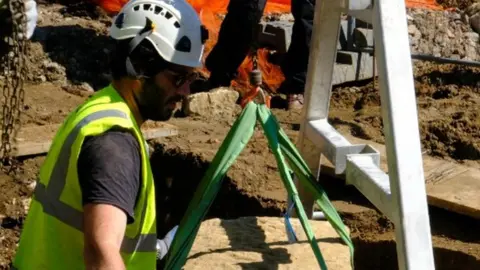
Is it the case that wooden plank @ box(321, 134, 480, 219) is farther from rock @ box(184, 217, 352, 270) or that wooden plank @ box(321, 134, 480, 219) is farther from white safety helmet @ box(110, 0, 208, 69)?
white safety helmet @ box(110, 0, 208, 69)

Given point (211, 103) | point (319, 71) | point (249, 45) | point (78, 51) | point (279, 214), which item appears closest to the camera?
point (319, 71)

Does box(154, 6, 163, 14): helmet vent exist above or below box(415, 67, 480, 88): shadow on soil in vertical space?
above

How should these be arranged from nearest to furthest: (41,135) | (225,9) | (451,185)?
(451,185) < (41,135) < (225,9)

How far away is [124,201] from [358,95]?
6579 millimetres

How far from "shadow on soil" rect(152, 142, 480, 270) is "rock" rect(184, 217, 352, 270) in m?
0.01

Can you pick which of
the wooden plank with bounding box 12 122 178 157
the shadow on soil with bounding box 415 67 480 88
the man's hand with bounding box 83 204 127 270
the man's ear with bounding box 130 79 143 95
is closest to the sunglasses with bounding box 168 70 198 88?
the man's ear with bounding box 130 79 143 95

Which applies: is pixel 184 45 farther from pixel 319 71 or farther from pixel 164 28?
pixel 319 71

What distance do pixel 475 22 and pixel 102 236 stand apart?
8870 millimetres

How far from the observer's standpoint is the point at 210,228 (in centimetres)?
455

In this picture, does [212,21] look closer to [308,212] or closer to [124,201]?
[308,212]

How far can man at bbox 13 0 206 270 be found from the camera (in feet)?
8.58

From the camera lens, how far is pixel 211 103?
7988mm

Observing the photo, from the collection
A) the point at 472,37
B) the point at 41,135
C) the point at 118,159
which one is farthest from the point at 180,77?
the point at 472,37

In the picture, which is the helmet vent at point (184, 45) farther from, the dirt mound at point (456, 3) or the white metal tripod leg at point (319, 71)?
the dirt mound at point (456, 3)
